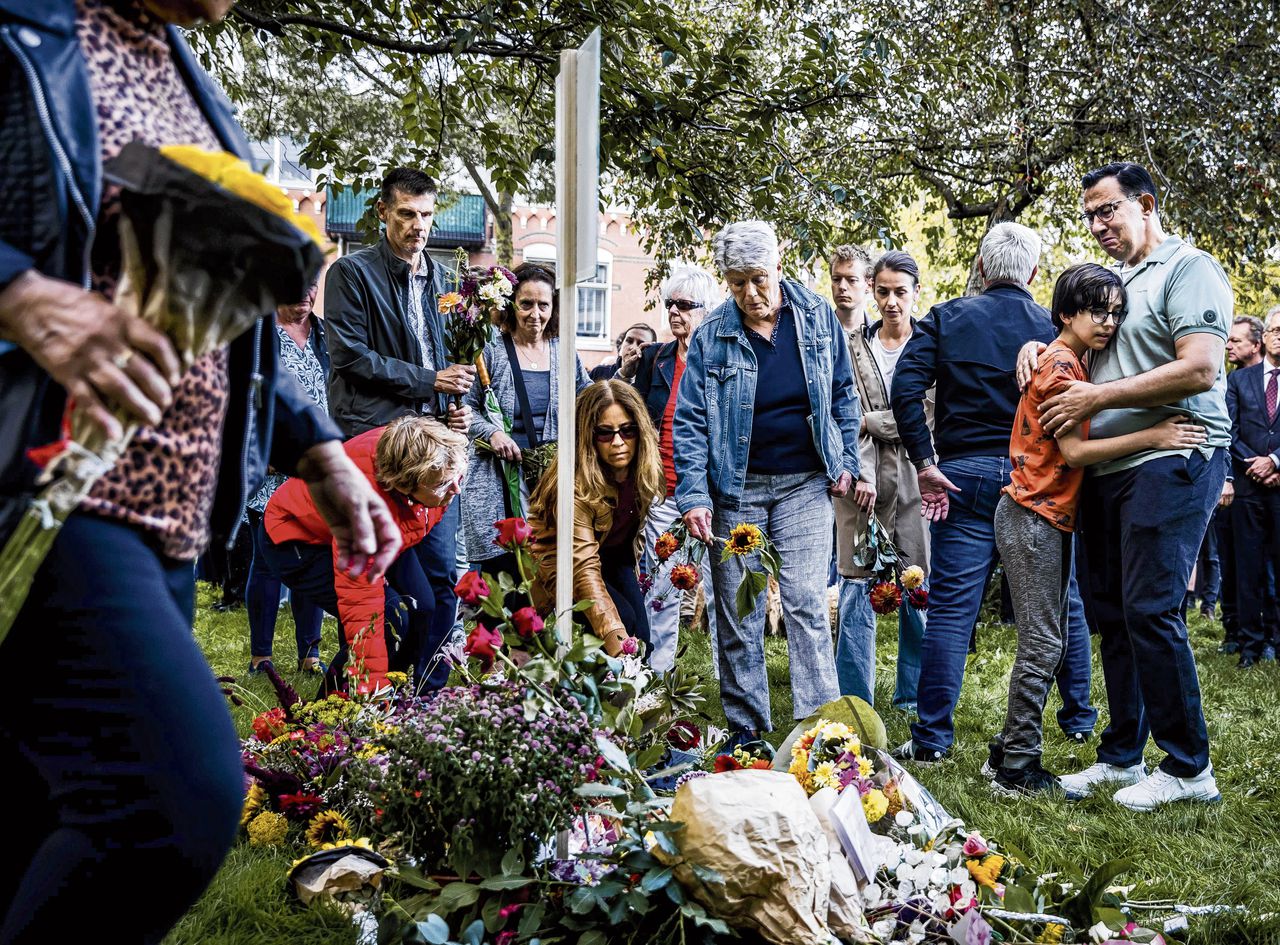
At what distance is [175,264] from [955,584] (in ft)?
12.5

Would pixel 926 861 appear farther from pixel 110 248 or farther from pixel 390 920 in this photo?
pixel 110 248

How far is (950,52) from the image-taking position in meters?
10.7

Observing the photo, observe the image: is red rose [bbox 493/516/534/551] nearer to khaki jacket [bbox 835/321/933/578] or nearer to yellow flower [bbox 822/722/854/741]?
yellow flower [bbox 822/722/854/741]

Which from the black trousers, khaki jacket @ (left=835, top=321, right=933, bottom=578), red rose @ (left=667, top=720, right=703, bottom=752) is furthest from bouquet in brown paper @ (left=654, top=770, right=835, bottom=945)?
the black trousers

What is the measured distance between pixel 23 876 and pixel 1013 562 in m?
3.53

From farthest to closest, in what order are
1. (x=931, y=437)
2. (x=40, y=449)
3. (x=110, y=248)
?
(x=931, y=437), (x=110, y=248), (x=40, y=449)

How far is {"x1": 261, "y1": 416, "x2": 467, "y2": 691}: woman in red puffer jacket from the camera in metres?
4.09

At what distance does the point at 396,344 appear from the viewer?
5164 millimetres

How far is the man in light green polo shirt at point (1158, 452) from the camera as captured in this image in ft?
12.6

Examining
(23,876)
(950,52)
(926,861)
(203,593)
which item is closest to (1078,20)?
(950,52)

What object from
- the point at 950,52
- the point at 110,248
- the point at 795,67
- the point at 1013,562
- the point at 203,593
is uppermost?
the point at 950,52

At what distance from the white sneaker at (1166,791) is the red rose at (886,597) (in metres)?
1.17

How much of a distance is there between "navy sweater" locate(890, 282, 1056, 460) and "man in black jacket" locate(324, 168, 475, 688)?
6.37 feet

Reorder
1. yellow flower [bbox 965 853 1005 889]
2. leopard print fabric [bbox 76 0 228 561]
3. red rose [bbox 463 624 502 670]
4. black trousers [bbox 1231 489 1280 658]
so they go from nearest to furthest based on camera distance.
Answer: leopard print fabric [bbox 76 0 228 561] → red rose [bbox 463 624 502 670] → yellow flower [bbox 965 853 1005 889] → black trousers [bbox 1231 489 1280 658]
